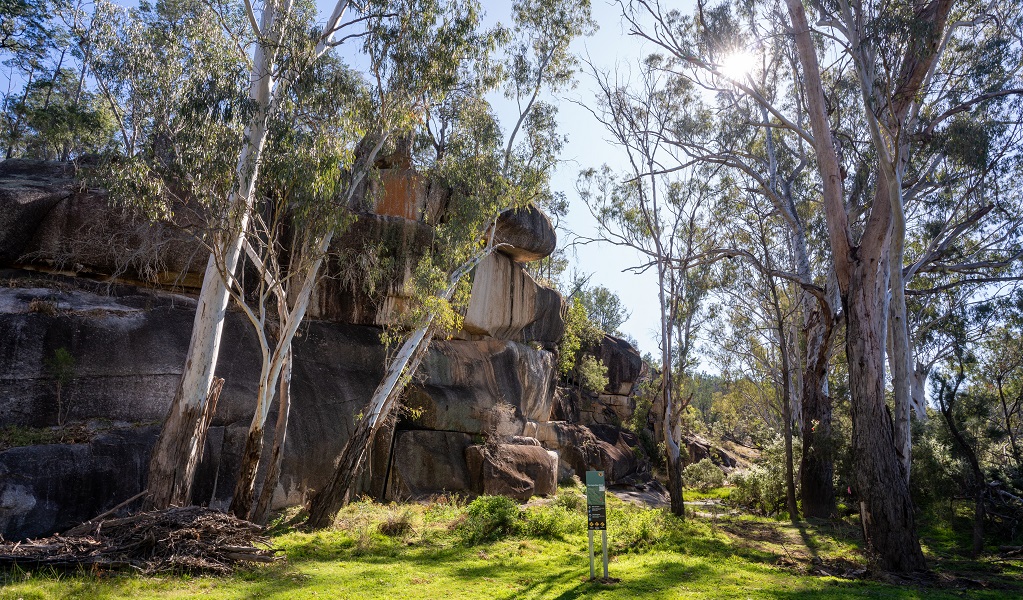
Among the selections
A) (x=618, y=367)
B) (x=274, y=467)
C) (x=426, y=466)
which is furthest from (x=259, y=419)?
(x=618, y=367)

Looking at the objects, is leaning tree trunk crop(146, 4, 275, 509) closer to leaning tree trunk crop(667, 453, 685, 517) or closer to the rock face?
the rock face

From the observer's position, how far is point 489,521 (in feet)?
39.9

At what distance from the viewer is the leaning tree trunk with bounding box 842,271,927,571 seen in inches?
397

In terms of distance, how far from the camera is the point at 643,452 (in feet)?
100

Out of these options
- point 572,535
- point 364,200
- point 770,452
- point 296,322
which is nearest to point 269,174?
point 296,322

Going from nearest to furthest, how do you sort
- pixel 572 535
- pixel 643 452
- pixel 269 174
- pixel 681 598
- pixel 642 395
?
pixel 681 598
pixel 269 174
pixel 572 535
pixel 643 452
pixel 642 395

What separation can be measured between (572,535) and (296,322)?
6.80m

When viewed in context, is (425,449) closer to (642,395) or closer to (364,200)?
(364,200)

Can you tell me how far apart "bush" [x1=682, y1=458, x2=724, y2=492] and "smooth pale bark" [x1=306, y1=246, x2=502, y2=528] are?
1576cm

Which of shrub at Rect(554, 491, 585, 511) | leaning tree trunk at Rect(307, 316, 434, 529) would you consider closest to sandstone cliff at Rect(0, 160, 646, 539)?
leaning tree trunk at Rect(307, 316, 434, 529)

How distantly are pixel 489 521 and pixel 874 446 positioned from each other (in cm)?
682

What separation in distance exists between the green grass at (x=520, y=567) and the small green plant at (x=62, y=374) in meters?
4.52

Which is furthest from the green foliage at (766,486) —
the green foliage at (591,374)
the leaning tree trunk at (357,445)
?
the leaning tree trunk at (357,445)

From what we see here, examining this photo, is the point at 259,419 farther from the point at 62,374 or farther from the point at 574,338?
the point at 574,338
